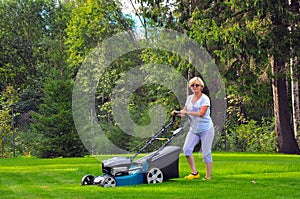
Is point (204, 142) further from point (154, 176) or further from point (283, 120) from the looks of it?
point (283, 120)

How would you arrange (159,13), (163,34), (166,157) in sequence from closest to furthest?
(166,157) → (159,13) → (163,34)

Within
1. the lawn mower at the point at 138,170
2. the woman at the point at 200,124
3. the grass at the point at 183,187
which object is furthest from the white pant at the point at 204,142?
the grass at the point at 183,187

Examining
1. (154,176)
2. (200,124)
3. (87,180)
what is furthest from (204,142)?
(87,180)

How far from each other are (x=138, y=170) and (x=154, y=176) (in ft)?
0.96

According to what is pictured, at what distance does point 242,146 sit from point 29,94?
18.1 meters

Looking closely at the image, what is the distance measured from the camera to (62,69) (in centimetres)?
2194

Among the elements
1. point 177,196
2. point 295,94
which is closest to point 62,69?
point 295,94

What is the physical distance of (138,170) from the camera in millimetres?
9555

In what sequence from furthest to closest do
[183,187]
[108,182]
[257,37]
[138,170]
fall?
[257,37] → [138,170] → [108,182] → [183,187]

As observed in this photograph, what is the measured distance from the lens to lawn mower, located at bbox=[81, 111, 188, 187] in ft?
30.7

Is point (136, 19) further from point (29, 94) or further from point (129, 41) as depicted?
point (29, 94)

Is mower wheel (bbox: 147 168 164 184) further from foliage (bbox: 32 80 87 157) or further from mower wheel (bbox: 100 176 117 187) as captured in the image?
foliage (bbox: 32 80 87 157)

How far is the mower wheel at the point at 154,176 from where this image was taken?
31.5 feet

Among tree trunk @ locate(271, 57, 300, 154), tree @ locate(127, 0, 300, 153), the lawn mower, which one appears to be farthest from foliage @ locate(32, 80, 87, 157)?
the lawn mower
